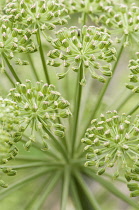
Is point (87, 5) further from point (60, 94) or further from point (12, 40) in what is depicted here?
point (60, 94)

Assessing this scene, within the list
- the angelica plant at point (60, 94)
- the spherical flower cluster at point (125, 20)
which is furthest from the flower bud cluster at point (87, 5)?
the spherical flower cluster at point (125, 20)

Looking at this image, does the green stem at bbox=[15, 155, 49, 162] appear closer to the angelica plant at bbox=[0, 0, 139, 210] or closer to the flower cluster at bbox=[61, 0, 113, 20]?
the angelica plant at bbox=[0, 0, 139, 210]

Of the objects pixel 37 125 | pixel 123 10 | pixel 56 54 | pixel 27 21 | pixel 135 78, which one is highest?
pixel 123 10

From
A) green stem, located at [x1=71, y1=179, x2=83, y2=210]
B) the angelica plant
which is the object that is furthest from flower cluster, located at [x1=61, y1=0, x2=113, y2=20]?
green stem, located at [x1=71, y1=179, x2=83, y2=210]

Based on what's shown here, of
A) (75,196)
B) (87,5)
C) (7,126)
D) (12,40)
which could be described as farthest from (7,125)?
(87,5)

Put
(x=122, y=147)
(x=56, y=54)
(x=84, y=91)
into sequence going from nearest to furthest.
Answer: (x=122, y=147) < (x=56, y=54) < (x=84, y=91)

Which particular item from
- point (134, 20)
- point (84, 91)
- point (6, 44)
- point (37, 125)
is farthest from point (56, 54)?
point (84, 91)

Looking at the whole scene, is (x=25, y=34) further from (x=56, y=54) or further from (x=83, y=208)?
(x=83, y=208)

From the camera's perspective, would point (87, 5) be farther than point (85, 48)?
Yes
